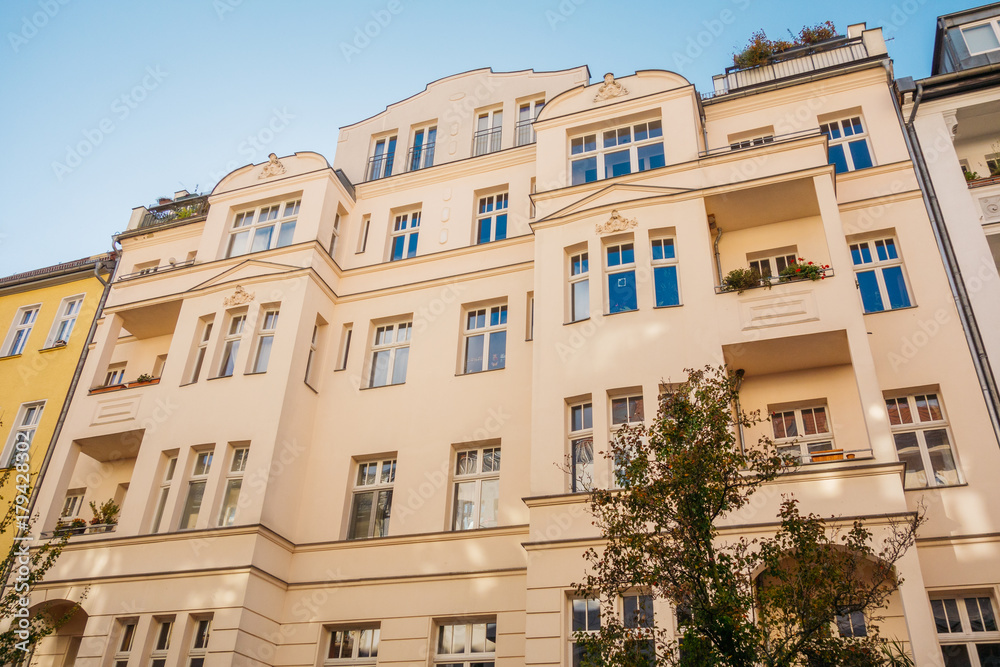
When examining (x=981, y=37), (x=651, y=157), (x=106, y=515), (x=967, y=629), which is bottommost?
(x=967, y=629)

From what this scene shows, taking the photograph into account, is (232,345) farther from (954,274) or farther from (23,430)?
(954,274)

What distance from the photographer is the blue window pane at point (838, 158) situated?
17688 millimetres

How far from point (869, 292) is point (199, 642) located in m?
15.0

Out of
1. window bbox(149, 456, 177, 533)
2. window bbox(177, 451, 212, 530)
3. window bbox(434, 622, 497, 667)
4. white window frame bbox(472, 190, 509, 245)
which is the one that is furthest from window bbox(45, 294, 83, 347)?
window bbox(434, 622, 497, 667)

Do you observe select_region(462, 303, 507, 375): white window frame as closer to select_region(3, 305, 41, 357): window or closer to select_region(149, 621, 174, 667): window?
select_region(149, 621, 174, 667): window

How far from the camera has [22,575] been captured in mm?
16766

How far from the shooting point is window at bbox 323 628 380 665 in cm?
1559

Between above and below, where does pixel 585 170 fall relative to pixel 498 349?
above

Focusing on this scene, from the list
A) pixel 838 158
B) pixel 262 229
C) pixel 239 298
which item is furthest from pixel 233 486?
pixel 838 158

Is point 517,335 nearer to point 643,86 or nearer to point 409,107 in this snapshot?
point 643,86

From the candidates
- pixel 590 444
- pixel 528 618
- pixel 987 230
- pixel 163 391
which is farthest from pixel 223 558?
pixel 987 230

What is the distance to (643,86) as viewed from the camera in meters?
19.0

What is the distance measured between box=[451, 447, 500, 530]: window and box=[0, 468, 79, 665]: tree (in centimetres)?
750

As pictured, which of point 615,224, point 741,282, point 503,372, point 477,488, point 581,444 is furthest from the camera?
point 503,372
